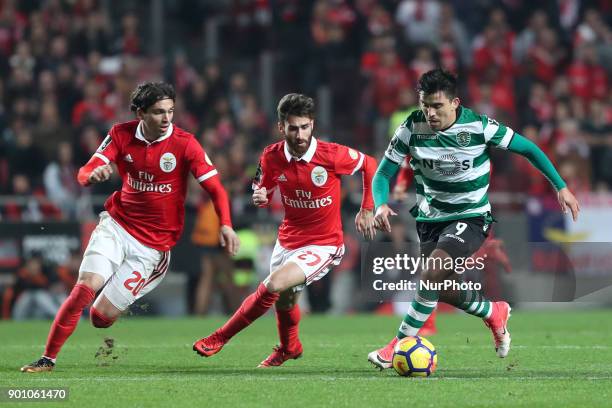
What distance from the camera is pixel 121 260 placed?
29.1 feet

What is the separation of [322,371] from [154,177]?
1799 millimetres

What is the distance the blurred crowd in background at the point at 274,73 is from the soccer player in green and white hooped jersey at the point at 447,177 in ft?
25.0

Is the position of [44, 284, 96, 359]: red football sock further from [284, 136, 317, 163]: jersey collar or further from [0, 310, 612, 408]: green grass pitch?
[284, 136, 317, 163]: jersey collar

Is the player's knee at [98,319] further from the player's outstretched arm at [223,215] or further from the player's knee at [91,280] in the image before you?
the player's outstretched arm at [223,215]

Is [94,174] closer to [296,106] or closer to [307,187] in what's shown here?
[296,106]

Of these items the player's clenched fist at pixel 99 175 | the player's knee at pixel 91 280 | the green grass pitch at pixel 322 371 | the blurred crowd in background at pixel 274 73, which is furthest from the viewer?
the blurred crowd in background at pixel 274 73

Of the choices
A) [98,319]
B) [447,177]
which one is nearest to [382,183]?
[447,177]

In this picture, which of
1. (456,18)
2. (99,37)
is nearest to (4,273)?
(99,37)

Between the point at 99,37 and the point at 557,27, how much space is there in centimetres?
710

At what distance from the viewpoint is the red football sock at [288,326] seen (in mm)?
9016

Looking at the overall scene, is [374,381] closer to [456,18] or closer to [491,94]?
[491,94]

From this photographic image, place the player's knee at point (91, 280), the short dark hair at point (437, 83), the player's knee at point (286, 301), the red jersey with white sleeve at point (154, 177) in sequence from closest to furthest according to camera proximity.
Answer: the short dark hair at point (437, 83) < the player's knee at point (91, 280) < the red jersey with white sleeve at point (154, 177) < the player's knee at point (286, 301)

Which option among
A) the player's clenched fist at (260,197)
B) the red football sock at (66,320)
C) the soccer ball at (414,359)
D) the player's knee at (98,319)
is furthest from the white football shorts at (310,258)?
the red football sock at (66,320)

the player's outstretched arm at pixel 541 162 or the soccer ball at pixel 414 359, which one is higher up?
the player's outstretched arm at pixel 541 162
